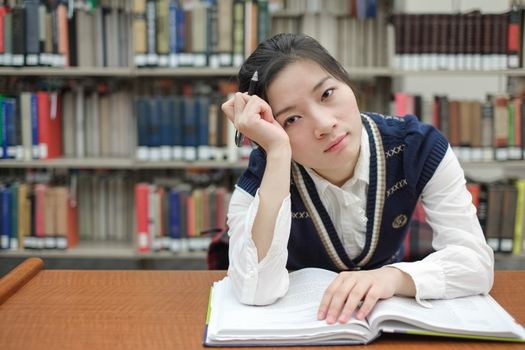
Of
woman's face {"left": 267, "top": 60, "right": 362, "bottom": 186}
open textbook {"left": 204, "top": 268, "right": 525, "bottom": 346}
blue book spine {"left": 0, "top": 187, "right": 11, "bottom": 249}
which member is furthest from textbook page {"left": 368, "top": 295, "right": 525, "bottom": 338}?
blue book spine {"left": 0, "top": 187, "right": 11, "bottom": 249}

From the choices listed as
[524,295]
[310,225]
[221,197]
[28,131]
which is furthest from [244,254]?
[28,131]

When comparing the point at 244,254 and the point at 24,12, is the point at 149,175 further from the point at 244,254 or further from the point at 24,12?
A: the point at 244,254

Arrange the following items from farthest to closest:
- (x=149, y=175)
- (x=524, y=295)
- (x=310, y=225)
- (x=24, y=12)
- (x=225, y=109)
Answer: (x=149, y=175)
(x=24, y=12)
(x=310, y=225)
(x=225, y=109)
(x=524, y=295)

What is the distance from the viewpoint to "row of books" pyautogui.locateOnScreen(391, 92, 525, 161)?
9.41 ft

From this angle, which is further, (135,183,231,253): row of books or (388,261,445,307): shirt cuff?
(135,183,231,253): row of books

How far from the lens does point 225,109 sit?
113cm

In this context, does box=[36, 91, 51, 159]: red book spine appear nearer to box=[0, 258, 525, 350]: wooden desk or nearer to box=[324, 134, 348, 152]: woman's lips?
box=[0, 258, 525, 350]: wooden desk

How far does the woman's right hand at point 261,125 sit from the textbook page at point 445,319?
0.33 meters

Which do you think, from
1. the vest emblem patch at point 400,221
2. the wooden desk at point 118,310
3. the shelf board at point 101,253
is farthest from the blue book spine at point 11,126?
the vest emblem patch at point 400,221

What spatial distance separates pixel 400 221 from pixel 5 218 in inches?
90.2

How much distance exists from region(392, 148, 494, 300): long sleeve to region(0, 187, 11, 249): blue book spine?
2.34 meters

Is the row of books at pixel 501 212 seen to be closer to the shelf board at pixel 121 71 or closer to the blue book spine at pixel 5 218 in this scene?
A: the shelf board at pixel 121 71

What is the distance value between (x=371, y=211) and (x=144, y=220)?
193cm

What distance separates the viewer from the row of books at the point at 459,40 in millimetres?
2832
